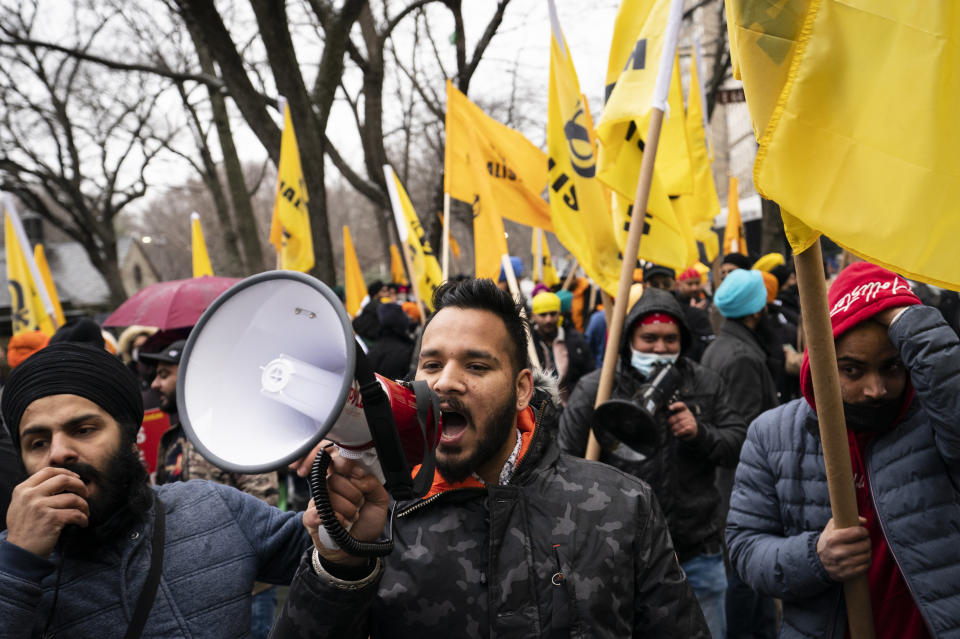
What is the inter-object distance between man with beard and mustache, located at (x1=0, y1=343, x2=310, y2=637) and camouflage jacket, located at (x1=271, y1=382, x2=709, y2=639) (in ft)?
1.22

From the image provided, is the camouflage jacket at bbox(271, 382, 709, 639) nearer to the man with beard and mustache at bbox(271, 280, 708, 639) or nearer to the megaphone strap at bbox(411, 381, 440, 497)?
the man with beard and mustache at bbox(271, 280, 708, 639)

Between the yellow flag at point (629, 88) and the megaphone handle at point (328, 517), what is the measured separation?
2.81m

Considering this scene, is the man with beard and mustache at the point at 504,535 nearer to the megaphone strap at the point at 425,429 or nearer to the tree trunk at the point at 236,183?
the megaphone strap at the point at 425,429

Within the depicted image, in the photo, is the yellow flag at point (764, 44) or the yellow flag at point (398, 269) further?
the yellow flag at point (398, 269)

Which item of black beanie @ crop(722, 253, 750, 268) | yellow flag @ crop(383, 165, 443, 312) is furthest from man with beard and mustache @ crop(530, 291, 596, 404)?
black beanie @ crop(722, 253, 750, 268)

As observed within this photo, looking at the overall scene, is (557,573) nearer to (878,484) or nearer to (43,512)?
(878,484)

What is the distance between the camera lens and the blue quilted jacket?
1497 mm

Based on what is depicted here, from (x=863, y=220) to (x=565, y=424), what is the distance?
213 cm

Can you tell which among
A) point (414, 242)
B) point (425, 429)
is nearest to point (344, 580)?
point (425, 429)

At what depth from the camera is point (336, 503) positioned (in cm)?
130

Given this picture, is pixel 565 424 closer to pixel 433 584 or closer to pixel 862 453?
pixel 862 453

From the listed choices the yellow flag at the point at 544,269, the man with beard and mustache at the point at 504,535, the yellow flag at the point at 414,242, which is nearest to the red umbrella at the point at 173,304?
the yellow flag at the point at 414,242

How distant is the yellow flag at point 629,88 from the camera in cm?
363

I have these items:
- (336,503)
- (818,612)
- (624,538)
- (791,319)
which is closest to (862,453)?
(818,612)
